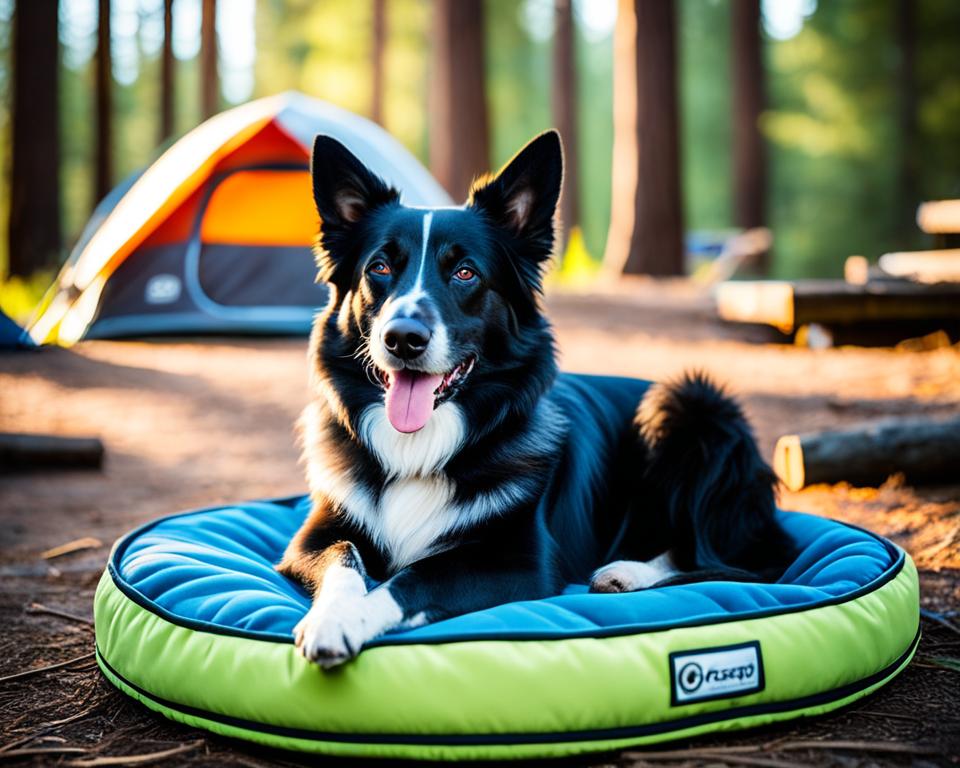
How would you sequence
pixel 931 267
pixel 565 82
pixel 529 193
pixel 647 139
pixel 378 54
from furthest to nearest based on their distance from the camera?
pixel 378 54 < pixel 565 82 < pixel 647 139 < pixel 931 267 < pixel 529 193

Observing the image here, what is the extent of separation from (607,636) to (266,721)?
36.2 inches

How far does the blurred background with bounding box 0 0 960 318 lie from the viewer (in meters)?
13.7

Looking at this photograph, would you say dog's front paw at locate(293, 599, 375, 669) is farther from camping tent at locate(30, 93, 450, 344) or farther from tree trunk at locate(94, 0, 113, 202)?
tree trunk at locate(94, 0, 113, 202)

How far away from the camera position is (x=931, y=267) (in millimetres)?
9961

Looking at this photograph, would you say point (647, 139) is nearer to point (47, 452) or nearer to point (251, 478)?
point (251, 478)

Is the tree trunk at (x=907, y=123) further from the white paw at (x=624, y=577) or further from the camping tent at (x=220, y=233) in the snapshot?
the white paw at (x=624, y=577)

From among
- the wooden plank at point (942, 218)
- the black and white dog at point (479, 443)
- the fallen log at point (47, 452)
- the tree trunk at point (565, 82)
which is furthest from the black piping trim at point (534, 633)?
the tree trunk at point (565, 82)

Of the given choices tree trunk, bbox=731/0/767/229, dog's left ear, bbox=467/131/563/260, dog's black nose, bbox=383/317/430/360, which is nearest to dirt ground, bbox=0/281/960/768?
dog's black nose, bbox=383/317/430/360

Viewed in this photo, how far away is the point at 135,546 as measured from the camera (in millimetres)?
3396

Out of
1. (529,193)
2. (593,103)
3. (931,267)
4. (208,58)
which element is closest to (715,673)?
(529,193)

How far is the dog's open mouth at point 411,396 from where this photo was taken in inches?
121

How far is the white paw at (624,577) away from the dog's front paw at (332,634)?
1104 mm

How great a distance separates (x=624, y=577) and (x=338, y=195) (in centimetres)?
180

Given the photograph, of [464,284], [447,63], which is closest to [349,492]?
[464,284]
